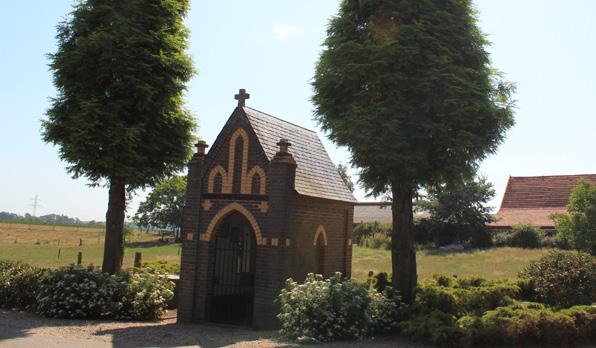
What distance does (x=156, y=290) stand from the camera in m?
15.7

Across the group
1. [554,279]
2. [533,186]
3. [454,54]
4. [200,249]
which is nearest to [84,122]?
[200,249]

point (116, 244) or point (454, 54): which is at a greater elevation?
point (454, 54)

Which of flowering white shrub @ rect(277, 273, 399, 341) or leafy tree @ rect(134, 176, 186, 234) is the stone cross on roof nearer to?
flowering white shrub @ rect(277, 273, 399, 341)

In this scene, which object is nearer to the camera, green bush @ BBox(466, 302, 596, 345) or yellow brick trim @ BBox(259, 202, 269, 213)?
green bush @ BBox(466, 302, 596, 345)

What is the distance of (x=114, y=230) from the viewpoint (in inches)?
661

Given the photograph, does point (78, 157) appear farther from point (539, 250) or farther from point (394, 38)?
point (539, 250)

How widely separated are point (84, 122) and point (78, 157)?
3.83 ft

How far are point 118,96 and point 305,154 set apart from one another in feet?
21.0

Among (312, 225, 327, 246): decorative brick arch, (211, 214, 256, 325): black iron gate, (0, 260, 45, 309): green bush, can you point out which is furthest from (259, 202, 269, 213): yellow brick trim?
(0, 260, 45, 309): green bush

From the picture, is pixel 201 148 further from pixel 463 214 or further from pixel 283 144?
pixel 463 214

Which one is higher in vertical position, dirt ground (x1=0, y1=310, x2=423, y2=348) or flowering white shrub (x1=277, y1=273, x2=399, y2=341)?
flowering white shrub (x1=277, y1=273, x2=399, y2=341)

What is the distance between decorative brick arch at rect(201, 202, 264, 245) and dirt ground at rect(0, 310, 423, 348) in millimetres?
2460

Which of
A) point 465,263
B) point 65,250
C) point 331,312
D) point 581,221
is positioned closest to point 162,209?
point 65,250

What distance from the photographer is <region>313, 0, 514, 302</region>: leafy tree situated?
1337cm
